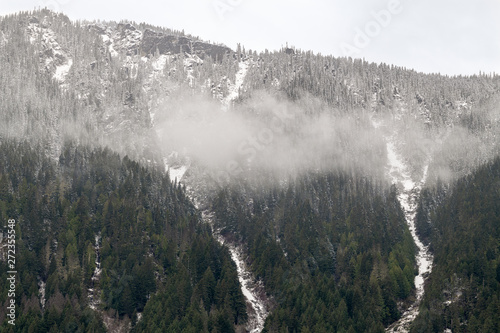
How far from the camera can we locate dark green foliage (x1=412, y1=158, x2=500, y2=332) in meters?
108

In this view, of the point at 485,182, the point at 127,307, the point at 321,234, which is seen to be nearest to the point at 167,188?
the point at 321,234

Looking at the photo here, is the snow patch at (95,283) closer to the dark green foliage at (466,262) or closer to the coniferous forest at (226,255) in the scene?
the coniferous forest at (226,255)

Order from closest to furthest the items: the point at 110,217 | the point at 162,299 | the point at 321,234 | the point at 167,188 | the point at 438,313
Answer: 1. the point at 438,313
2. the point at 162,299
3. the point at 110,217
4. the point at 321,234
5. the point at 167,188

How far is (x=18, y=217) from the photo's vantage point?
13988 centimetres

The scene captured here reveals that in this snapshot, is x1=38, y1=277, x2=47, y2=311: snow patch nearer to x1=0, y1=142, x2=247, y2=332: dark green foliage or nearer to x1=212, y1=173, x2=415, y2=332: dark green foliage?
x1=0, y1=142, x2=247, y2=332: dark green foliage

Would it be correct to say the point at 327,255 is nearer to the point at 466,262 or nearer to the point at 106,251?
the point at 466,262

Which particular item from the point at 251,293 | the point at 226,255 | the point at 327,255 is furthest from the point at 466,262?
the point at 226,255

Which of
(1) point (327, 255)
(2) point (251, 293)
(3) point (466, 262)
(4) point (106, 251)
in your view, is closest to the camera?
(3) point (466, 262)

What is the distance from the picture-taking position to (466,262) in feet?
411

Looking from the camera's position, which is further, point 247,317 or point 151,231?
point 151,231

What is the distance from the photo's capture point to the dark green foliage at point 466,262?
10750 cm

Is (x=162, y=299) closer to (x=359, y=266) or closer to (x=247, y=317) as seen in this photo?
(x=247, y=317)

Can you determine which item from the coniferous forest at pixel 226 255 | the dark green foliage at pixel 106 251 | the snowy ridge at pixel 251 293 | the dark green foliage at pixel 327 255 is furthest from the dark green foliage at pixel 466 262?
the dark green foliage at pixel 106 251

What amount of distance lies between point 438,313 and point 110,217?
8804 centimetres
